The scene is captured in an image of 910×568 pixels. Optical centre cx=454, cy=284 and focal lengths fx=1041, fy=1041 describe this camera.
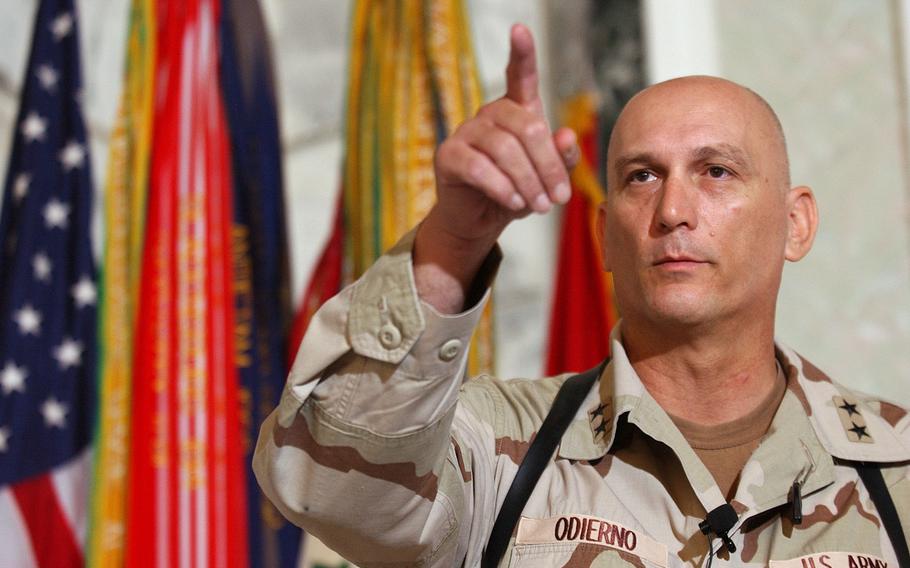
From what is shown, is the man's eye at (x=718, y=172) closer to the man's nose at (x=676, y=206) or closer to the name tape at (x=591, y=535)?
the man's nose at (x=676, y=206)

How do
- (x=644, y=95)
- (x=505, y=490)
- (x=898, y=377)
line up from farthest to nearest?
1. (x=898, y=377)
2. (x=644, y=95)
3. (x=505, y=490)

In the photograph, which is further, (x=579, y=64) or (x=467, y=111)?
(x=579, y=64)

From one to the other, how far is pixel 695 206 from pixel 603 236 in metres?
0.22

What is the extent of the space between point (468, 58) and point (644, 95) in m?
0.98

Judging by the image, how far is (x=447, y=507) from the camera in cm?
99

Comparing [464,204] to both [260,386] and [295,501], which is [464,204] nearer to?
[295,501]

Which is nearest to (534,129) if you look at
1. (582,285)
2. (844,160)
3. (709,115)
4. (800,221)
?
(709,115)

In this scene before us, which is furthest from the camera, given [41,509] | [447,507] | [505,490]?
[41,509]

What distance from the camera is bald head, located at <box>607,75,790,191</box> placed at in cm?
129

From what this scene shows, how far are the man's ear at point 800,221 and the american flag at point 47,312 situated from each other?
1.48 metres

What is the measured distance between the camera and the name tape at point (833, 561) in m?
1.07

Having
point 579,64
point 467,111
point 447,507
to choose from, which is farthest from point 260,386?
point 447,507

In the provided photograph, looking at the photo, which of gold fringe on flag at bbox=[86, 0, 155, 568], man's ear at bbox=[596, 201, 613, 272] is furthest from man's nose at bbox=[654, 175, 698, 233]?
gold fringe on flag at bbox=[86, 0, 155, 568]

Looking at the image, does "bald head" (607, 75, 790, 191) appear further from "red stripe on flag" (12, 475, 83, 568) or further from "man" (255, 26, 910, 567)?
"red stripe on flag" (12, 475, 83, 568)
